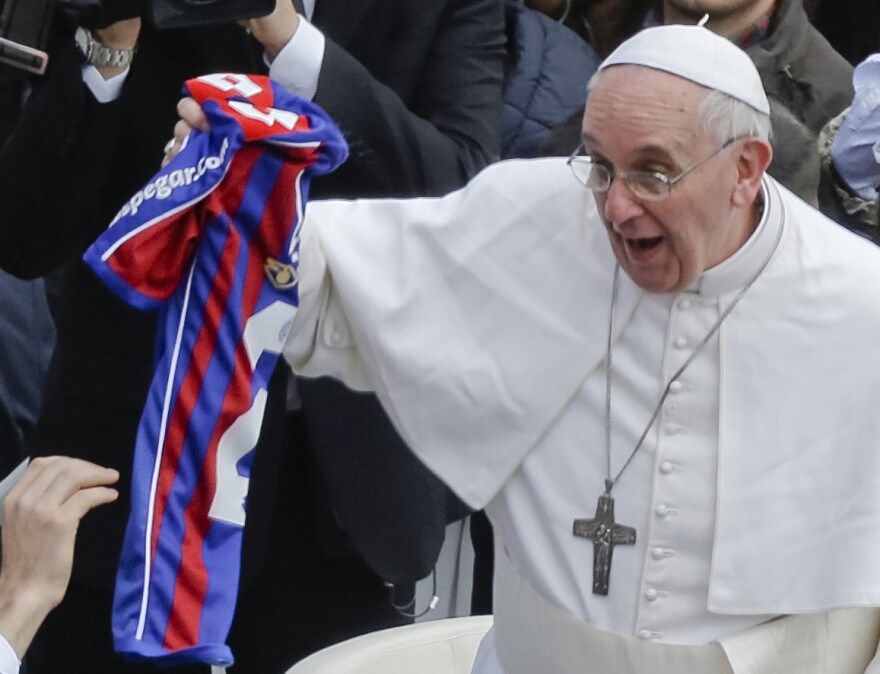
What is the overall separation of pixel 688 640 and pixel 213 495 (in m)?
0.84

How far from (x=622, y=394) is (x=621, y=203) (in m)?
0.45

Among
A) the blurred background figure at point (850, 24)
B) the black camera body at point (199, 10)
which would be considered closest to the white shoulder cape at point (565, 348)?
the black camera body at point (199, 10)

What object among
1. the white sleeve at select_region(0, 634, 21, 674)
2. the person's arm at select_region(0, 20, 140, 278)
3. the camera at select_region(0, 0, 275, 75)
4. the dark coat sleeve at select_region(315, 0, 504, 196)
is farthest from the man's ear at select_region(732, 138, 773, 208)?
the white sleeve at select_region(0, 634, 21, 674)

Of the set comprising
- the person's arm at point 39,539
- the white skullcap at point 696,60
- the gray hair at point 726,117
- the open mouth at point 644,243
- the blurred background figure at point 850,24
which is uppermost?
the white skullcap at point 696,60

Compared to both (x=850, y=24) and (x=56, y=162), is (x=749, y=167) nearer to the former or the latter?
(x=56, y=162)

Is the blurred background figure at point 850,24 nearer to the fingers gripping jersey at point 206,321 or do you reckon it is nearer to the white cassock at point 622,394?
the white cassock at point 622,394

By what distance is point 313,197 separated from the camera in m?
3.31

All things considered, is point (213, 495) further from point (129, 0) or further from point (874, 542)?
point (874, 542)

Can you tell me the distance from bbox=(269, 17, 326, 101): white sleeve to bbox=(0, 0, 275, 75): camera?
12.4 inches

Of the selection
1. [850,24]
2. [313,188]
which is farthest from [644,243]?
[850,24]

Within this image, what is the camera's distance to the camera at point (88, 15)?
220cm

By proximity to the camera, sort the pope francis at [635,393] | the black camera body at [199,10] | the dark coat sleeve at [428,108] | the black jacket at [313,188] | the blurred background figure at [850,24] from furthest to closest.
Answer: the blurred background figure at [850,24] → the dark coat sleeve at [428,108] → the black jacket at [313,188] → the pope francis at [635,393] → the black camera body at [199,10]

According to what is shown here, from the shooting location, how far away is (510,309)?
3.00 m

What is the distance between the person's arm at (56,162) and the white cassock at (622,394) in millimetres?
385
